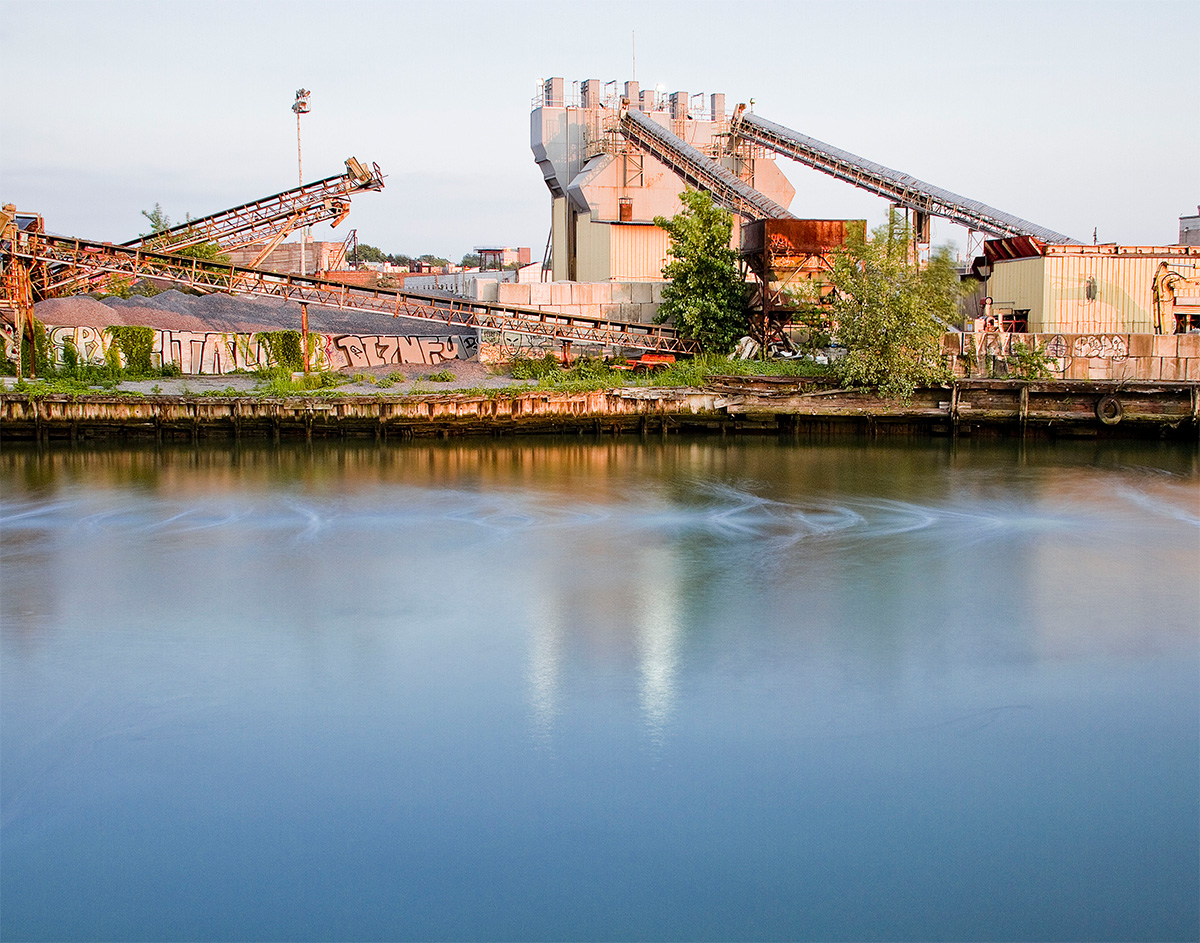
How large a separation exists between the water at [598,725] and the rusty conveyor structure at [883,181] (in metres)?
25.6

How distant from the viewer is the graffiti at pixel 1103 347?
1517 inches

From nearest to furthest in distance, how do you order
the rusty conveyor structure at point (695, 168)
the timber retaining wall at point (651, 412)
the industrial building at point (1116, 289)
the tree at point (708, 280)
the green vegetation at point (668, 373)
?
the timber retaining wall at point (651, 412), the green vegetation at point (668, 373), the industrial building at point (1116, 289), the tree at point (708, 280), the rusty conveyor structure at point (695, 168)

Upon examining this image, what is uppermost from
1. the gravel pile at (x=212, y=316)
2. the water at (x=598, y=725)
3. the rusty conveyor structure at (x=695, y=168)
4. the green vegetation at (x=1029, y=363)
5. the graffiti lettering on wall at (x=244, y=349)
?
the rusty conveyor structure at (x=695, y=168)

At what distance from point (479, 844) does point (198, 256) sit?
133 ft

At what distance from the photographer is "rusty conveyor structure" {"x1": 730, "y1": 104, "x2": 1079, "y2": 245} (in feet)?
161

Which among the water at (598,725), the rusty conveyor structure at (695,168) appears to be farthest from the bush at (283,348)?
the rusty conveyor structure at (695,168)

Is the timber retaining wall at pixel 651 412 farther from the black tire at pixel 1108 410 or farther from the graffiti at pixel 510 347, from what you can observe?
the graffiti at pixel 510 347

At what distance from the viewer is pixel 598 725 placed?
543 inches

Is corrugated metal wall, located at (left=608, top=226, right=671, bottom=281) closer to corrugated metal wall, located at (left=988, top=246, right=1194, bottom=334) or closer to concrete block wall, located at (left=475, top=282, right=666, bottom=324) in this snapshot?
concrete block wall, located at (left=475, top=282, right=666, bottom=324)

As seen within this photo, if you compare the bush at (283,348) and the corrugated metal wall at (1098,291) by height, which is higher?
the corrugated metal wall at (1098,291)

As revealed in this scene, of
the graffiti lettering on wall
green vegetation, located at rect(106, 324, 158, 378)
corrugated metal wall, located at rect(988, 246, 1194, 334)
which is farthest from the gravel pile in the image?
corrugated metal wall, located at rect(988, 246, 1194, 334)

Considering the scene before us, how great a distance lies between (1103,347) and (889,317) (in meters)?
7.53

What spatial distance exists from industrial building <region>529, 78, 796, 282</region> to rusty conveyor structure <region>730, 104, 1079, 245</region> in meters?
1.31

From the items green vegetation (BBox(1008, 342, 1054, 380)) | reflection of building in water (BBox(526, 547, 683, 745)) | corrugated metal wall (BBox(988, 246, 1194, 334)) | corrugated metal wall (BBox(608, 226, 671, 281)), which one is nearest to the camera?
reflection of building in water (BBox(526, 547, 683, 745))
